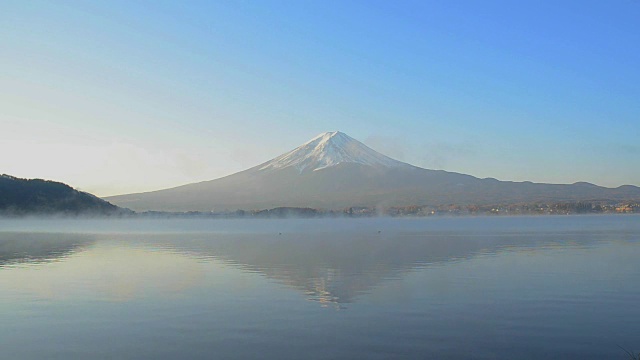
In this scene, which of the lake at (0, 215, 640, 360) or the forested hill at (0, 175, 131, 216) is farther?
the forested hill at (0, 175, 131, 216)

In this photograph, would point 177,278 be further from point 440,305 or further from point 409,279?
point 440,305

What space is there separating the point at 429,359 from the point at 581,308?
25.2ft

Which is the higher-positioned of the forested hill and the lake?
the forested hill

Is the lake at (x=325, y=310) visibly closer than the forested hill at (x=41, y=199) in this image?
Yes

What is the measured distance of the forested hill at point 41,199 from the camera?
152 metres

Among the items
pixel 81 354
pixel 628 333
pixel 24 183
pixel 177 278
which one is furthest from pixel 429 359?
pixel 24 183

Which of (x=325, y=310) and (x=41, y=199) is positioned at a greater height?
(x=41, y=199)

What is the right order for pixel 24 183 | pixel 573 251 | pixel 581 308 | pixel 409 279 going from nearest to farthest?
pixel 581 308 → pixel 409 279 → pixel 573 251 → pixel 24 183

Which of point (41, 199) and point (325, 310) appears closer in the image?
point (325, 310)

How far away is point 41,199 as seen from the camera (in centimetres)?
15888

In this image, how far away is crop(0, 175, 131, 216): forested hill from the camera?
152000 mm

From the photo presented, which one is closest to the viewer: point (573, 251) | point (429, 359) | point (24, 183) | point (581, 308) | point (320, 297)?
point (429, 359)

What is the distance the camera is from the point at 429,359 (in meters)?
12.5

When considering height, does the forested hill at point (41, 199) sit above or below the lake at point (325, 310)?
above
